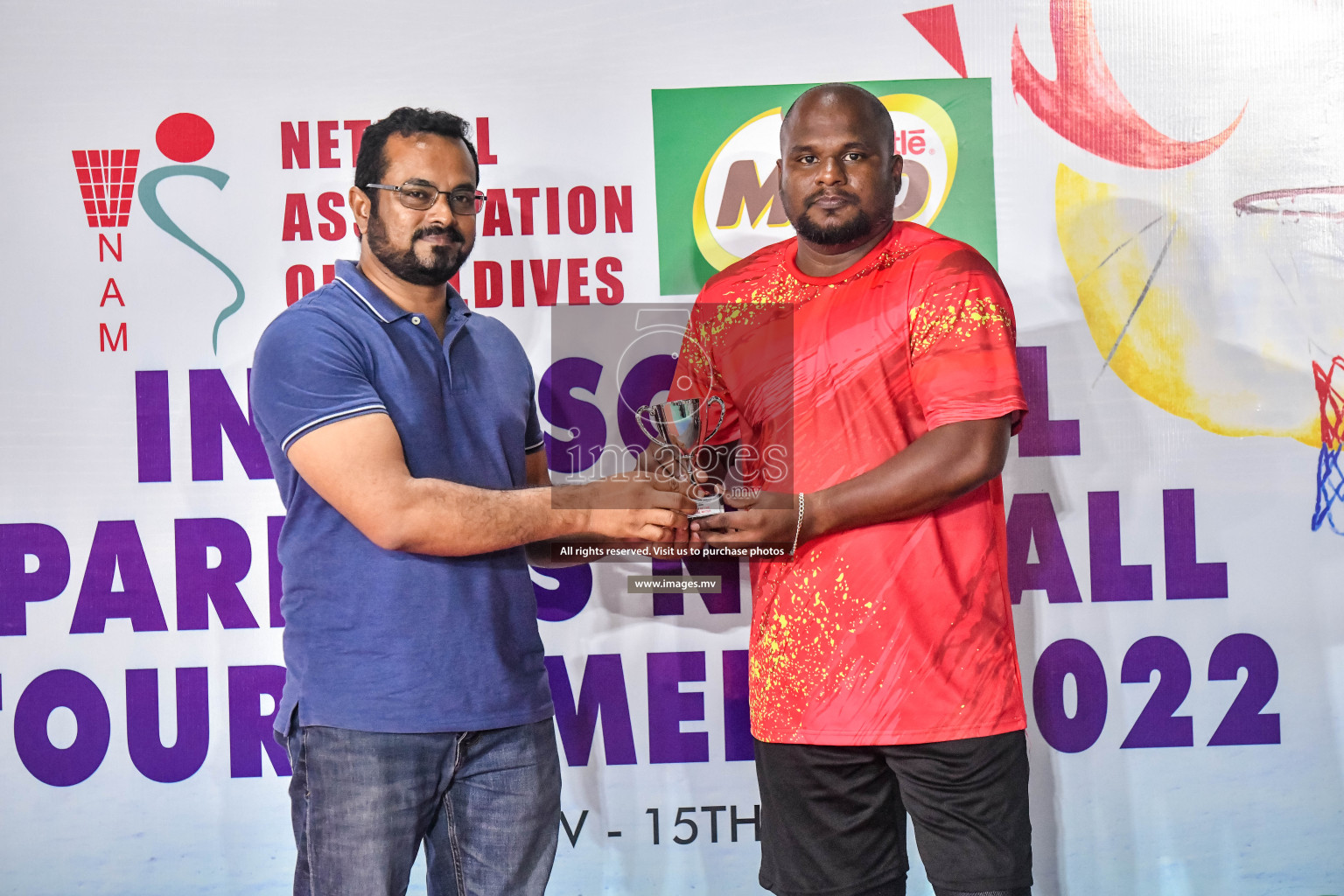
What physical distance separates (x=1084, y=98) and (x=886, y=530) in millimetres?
1360

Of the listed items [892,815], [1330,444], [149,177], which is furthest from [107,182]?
[1330,444]

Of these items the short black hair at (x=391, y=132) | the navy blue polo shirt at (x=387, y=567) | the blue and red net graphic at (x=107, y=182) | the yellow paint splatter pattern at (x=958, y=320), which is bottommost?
the navy blue polo shirt at (x=387, y=567)

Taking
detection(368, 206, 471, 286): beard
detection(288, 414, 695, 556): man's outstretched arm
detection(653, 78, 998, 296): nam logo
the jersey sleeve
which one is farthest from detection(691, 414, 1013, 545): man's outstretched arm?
detection(653, 78, 998, 296): nam logo

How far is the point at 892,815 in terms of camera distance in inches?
72.6

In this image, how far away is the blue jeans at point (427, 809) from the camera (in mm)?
1637

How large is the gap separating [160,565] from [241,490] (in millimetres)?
265

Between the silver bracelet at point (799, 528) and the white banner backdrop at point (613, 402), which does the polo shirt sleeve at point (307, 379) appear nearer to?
the silver bracelet at point (799, 528)

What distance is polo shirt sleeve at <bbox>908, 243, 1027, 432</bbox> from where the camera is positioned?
5.64 feet

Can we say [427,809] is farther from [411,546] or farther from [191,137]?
[191,137]

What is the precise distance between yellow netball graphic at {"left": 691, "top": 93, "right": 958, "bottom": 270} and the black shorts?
1213 millimetres

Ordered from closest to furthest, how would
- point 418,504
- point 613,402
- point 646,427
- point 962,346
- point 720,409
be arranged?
point 418,504
point 962,346
point 720,409
point 646,427
point 613,402

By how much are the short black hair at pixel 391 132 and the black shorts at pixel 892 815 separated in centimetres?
126

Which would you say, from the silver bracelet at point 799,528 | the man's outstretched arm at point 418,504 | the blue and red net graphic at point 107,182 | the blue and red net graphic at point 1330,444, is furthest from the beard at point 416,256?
the blue and red net graphic at point 1330,444

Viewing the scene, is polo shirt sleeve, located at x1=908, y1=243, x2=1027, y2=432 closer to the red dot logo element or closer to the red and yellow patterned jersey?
the red and yellow patterned jersey
